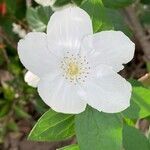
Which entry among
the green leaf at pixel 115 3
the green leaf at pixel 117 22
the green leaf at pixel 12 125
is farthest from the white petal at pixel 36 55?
the green leaf at pixel 12 125

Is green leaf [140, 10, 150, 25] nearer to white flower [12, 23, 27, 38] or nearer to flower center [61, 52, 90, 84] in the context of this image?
white flower [12, 23, 27, 38]

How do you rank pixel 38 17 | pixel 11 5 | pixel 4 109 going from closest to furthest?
pixel 38 17 < pixel 11 5 < pixel 4 109

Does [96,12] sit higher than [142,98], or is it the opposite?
[96,12]

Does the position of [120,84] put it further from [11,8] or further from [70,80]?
[11,8]

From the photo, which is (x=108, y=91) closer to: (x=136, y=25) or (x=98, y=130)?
(x=98, y=130)

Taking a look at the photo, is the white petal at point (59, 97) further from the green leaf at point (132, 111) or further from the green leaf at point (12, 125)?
the green leaf at point (12, 125)

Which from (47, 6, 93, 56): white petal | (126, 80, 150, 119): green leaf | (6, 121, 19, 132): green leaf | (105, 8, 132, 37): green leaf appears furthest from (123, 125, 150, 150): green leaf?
(6, 121, 19, 132): green leaf

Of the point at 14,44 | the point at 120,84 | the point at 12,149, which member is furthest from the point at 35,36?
the point at 12,149

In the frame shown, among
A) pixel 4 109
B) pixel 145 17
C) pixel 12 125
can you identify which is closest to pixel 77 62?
pixel 145 17
